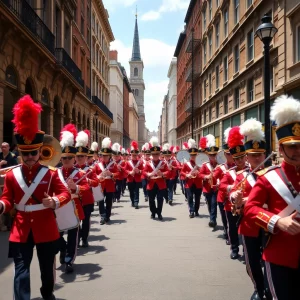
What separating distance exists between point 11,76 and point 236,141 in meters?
11.9

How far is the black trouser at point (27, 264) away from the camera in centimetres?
387

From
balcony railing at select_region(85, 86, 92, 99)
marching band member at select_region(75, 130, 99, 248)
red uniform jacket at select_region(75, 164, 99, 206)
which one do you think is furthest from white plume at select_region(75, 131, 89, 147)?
balcony railing at select_region(85, 86, 92, 99)

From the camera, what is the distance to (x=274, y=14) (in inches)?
718

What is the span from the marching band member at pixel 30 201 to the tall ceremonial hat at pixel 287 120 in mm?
2390

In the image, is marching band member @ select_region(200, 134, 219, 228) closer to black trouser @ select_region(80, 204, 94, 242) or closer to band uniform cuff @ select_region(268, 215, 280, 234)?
black trouser @ select_region(80, 204, 94, 242)

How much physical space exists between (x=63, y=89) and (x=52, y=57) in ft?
15.7

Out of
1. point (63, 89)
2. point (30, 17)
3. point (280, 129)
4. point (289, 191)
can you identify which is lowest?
point (289, 191)

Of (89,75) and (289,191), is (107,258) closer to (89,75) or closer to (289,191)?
(289,191)

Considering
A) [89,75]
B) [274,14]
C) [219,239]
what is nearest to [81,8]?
[89,75]

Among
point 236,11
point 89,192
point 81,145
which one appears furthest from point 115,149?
point 236,11

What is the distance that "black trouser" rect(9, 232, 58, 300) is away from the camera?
3869mm

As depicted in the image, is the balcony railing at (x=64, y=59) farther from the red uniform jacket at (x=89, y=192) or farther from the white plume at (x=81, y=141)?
the red uniform jacket at (x=89, y=192)

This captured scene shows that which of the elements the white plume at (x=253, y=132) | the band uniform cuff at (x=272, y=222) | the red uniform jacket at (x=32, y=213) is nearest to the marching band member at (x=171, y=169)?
the white plume at (x=253, y=132)

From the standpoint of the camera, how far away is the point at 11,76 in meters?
15.3
